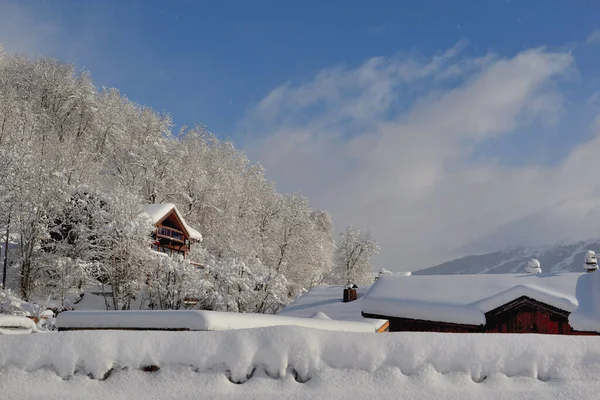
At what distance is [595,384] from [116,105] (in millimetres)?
61293

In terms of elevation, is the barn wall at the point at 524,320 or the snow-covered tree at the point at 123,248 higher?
the snow-covered tree at the point at 123,248

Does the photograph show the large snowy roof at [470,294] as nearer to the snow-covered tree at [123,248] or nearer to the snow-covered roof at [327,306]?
the snow-covered roof at [327,306]

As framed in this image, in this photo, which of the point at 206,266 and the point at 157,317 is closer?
the point at 157,317

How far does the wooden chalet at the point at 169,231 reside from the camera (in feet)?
128

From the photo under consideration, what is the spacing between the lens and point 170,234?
4188cm

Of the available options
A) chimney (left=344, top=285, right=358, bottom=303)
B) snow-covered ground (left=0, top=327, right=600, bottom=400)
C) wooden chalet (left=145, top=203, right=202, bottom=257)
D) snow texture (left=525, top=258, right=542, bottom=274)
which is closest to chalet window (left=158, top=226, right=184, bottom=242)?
wooden chalet (left=145, top=203, right=202, bottom=257)

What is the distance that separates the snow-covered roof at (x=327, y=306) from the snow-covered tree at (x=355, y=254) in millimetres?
33766

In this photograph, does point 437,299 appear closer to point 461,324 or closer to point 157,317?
point 461,324

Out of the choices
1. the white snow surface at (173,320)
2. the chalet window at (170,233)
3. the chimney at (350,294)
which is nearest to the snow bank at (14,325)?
the white snow surface at (173,320)

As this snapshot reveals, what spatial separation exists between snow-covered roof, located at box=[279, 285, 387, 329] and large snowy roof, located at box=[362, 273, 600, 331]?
2.58 m

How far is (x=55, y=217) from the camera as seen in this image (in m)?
34.9

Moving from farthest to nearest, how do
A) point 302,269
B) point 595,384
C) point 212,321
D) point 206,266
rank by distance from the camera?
point 302,269 → point 206,266 → point 212,321 → point 595,384

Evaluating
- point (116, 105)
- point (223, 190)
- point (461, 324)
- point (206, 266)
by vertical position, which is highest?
point (116, 105)

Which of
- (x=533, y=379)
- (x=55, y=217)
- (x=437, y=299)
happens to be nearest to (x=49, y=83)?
(x=55, y=217)
